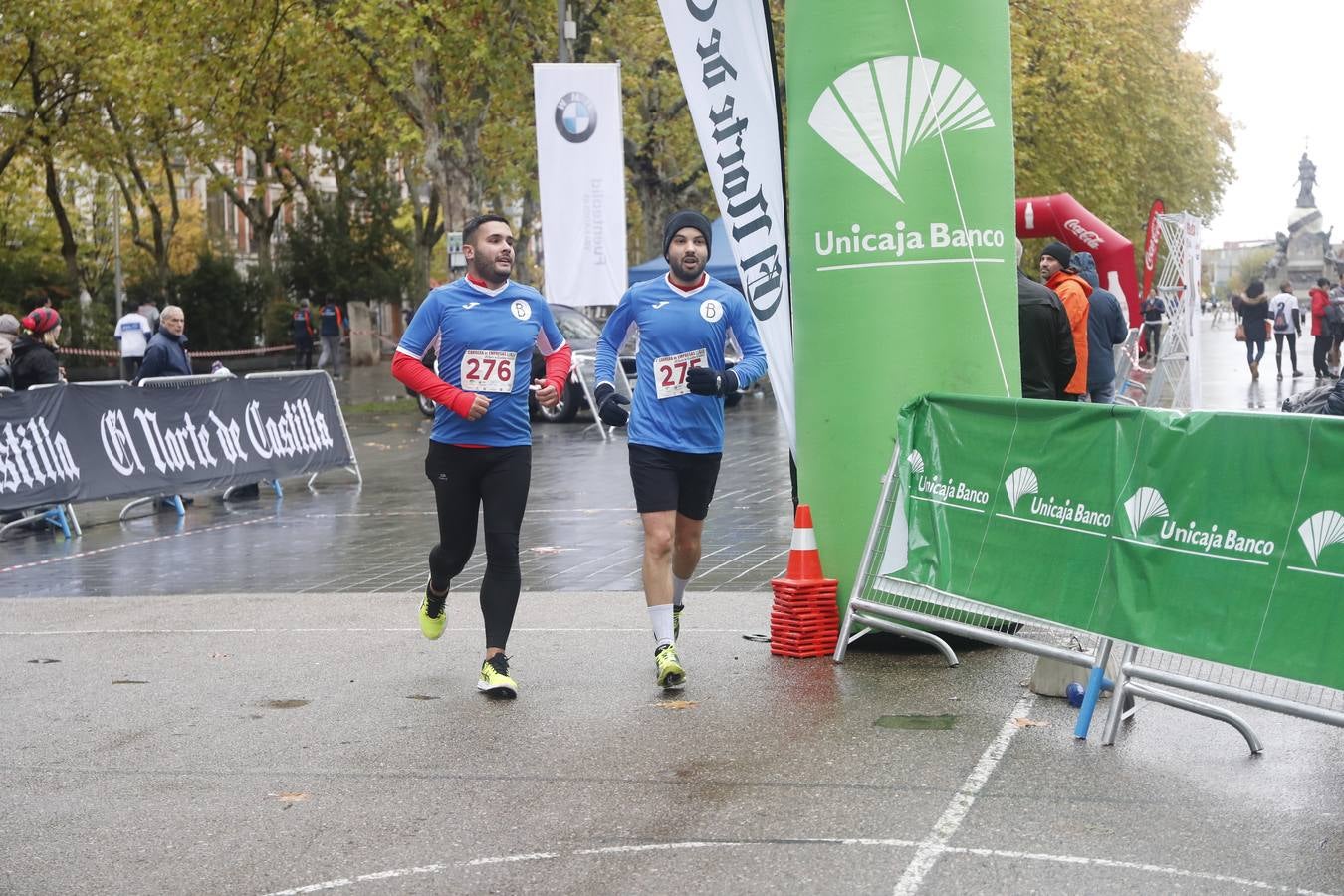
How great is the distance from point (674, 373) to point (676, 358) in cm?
6

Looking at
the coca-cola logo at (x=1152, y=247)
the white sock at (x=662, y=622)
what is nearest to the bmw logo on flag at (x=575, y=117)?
the coca-cola logo at (x=1152, y=247)

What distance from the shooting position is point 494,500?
7375mm

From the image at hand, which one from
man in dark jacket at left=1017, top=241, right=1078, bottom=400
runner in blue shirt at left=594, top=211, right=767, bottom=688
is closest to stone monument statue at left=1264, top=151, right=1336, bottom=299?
man in dark jacket at left=1017, top=241, right=1078, bottom=400

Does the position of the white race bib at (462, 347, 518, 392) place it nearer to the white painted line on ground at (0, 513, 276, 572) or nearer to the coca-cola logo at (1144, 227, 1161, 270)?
the white painted line on ground at (0, 513, 276, 572)

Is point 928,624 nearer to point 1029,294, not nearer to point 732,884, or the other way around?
point 732,884

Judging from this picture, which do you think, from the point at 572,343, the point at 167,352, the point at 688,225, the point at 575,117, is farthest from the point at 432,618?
the point at 572,343

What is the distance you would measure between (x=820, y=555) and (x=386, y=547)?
5.24m

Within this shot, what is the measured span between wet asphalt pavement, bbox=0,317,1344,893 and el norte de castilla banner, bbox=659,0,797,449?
153cm

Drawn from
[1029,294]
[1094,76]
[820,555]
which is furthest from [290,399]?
[1094,76]

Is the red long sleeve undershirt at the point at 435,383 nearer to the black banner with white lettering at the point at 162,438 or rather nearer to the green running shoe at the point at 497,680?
the green running shoe at the point at 497,680

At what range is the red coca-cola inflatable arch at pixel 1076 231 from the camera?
2709cm

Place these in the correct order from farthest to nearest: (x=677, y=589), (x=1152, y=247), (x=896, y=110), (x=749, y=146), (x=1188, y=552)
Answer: (x=1152, y=247) < (x=749, y=146) < (x=677, y=589) < (x=896, y=110) < (x=1188, y=552)

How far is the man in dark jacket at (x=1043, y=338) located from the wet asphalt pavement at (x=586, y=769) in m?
2.23

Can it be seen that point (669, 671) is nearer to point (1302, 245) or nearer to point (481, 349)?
point (481, 349)
